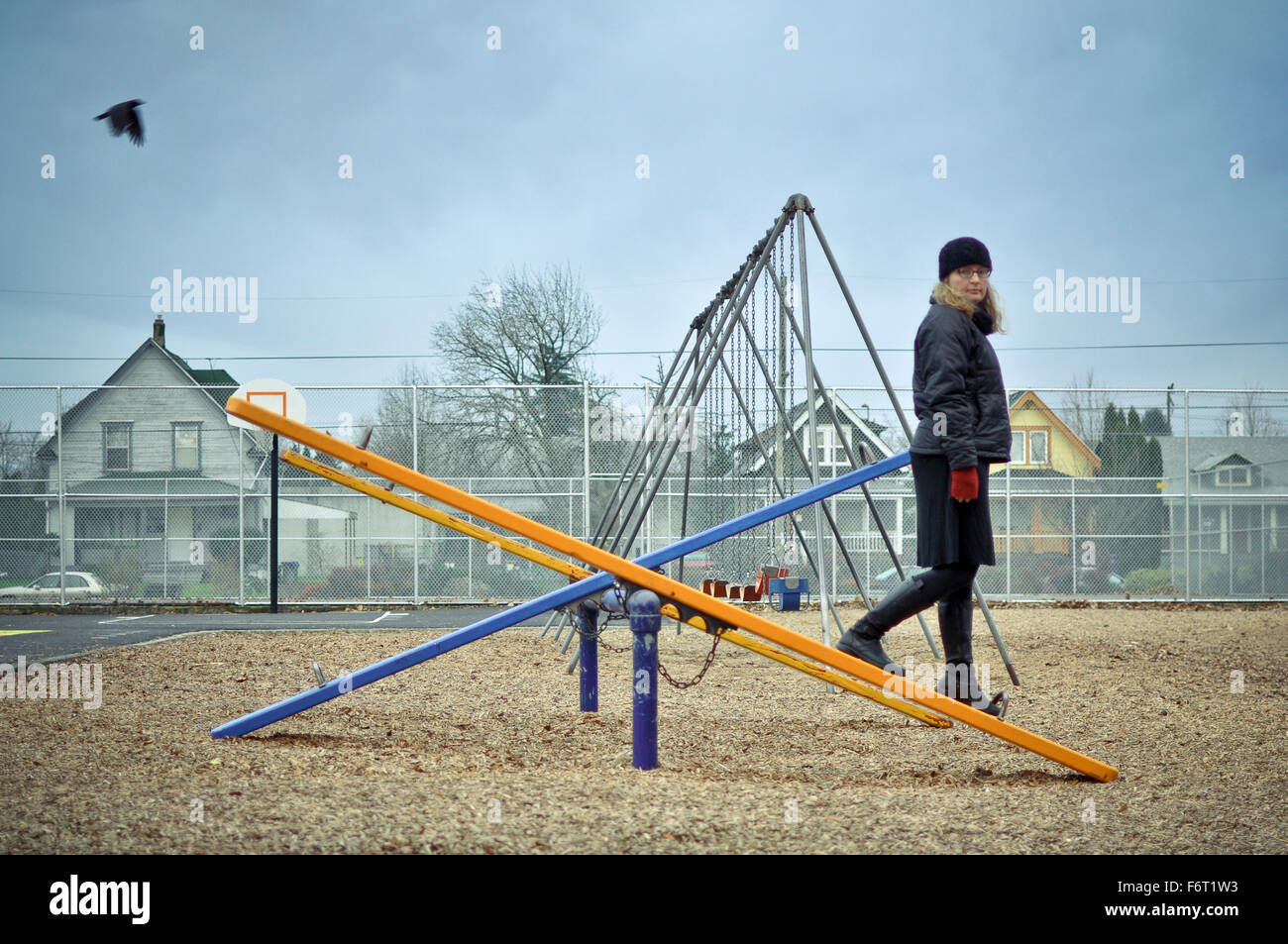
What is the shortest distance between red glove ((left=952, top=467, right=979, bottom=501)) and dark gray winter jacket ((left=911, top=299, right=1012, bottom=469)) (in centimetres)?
3

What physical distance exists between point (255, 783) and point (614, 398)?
11211 mm

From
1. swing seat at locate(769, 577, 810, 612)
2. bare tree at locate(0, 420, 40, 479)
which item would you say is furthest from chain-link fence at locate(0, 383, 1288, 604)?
swing seat at locate(769, 577, 810, 612)

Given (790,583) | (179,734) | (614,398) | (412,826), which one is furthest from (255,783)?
(614,398)

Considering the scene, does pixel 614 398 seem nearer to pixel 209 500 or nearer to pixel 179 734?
pixel 209 500

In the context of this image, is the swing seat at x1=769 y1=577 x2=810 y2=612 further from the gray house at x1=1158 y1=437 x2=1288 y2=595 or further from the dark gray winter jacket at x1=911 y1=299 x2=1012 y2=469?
the gray house at x1=1158 y1=437 x2=1288 y2=595

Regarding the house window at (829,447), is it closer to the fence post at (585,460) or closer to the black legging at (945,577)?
the fence post at (585,460)

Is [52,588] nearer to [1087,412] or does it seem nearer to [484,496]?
[484,496]

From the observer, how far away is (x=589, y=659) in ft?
15.5

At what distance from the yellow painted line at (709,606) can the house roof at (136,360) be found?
11180 mm

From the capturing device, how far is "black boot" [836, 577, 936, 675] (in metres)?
3.71

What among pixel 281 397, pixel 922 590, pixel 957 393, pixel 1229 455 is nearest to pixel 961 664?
pixel 922 590

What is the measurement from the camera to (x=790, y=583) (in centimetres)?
793

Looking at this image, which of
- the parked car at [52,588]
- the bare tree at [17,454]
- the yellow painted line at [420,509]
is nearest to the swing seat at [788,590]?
the yellow painted line at [420,509]
